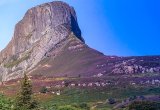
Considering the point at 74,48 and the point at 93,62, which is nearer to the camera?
the point at 93,62

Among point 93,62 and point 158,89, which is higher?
point 93,62

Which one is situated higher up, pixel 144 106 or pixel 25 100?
pixel 25 100

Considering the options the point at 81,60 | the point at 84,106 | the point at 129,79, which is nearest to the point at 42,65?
the point at 81,60

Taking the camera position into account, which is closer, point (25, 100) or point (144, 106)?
point (25, 100)

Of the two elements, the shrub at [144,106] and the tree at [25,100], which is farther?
the shrub at [144,106]

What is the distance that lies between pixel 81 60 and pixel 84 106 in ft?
285

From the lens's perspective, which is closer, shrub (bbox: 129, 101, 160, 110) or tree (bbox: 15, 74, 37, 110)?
tree (bbox: 15, 74, 37, 110)

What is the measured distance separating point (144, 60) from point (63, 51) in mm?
51825

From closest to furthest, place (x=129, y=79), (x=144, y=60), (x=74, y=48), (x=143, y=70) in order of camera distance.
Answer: (x=129, y=79) → (x=143, y=70) → (x=144, y=60) → (x=74, y=48)

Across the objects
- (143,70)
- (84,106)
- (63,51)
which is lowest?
(84,106)

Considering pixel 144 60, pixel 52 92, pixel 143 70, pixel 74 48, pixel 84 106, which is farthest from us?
pixel 74 48

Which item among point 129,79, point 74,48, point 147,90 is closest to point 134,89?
point 147,90

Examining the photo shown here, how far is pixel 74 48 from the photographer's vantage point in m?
190

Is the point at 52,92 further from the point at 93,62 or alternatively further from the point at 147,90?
the point at 93,62
